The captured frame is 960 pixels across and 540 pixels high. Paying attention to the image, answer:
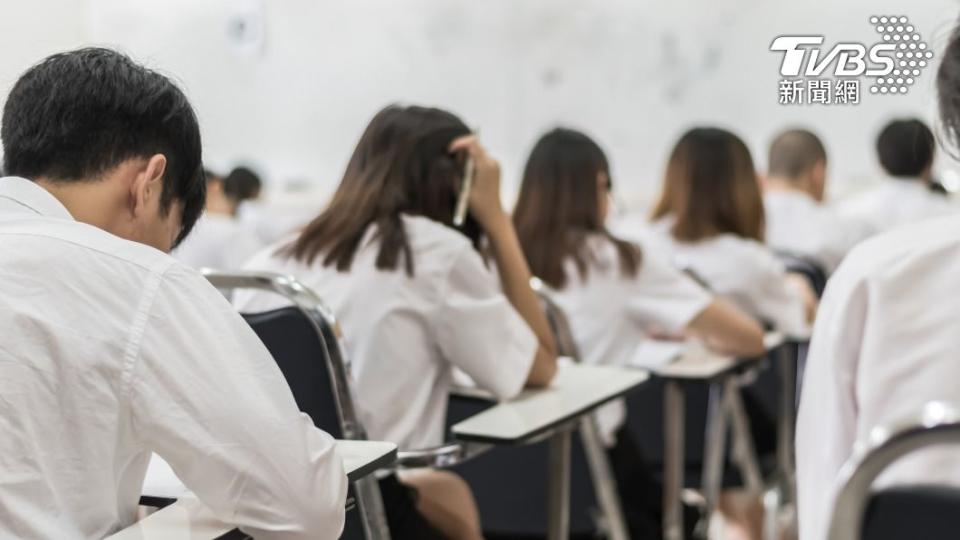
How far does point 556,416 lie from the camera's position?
6.35ft

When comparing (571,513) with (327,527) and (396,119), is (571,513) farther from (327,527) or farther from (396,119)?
(327,527)

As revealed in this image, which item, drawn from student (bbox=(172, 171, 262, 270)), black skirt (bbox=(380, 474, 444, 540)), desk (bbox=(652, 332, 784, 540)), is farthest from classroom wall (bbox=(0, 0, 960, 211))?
black skirt (bbox=(380, 474, 444, 540))

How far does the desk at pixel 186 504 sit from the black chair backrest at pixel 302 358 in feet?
0.70

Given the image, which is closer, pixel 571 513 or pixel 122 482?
pixel 122 482

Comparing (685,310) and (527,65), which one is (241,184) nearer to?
(527,65)

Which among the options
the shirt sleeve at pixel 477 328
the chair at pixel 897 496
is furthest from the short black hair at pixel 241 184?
the chair at pixel 897 496

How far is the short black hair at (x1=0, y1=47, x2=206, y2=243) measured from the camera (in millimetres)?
1259

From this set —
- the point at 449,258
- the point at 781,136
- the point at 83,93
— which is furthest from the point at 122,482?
the point at 781,136

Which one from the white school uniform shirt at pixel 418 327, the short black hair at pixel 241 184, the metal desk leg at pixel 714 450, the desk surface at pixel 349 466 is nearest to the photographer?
the desk surface at pixel 349 466

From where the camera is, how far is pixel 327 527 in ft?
4.12

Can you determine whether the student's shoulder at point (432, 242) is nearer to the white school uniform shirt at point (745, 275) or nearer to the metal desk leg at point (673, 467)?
the metal desk leg at point (673, 467)

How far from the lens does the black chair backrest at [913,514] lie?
74 centimetres

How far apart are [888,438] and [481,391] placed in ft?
4.89

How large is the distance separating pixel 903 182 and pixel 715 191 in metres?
2.34
